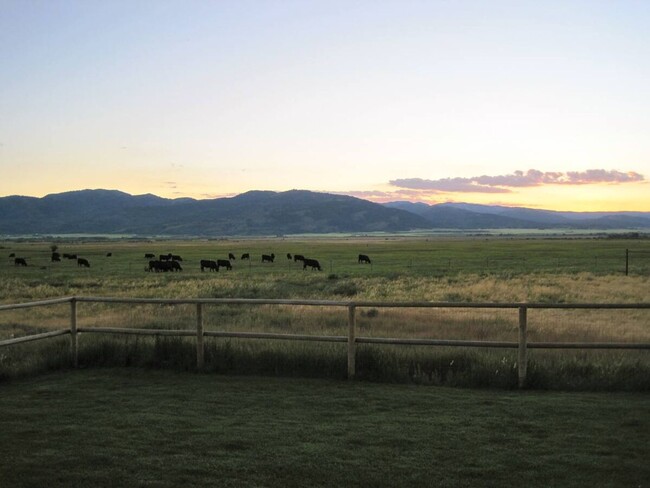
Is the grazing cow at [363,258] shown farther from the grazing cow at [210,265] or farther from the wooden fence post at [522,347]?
the wooden fence post at [522,347]

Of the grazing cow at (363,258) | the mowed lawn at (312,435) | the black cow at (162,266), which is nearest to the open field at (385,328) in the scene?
the mowed lawn at (312,435)

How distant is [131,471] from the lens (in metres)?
6.14

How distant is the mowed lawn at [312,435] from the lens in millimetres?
6020

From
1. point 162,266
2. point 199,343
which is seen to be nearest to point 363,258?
point 162,266

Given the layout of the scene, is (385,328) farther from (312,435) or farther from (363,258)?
(363,258)

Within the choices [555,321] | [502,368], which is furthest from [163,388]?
[555,321]

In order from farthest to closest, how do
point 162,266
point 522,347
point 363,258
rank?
point 363,258
point 162,266
point 522,347

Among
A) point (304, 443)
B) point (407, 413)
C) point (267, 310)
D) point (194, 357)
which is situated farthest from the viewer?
point (267, 310)

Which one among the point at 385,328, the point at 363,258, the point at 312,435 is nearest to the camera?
the point at 312,435

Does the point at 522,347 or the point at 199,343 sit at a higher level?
the point at 522,347

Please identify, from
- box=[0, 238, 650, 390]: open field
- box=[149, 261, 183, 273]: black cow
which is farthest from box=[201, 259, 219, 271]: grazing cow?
box=[0, 238, 650, 390]: open field

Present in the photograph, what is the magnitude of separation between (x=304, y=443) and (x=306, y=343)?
17.0 feet

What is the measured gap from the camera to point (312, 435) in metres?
7.27

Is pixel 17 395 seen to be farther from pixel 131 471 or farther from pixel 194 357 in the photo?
pixel 131 471
